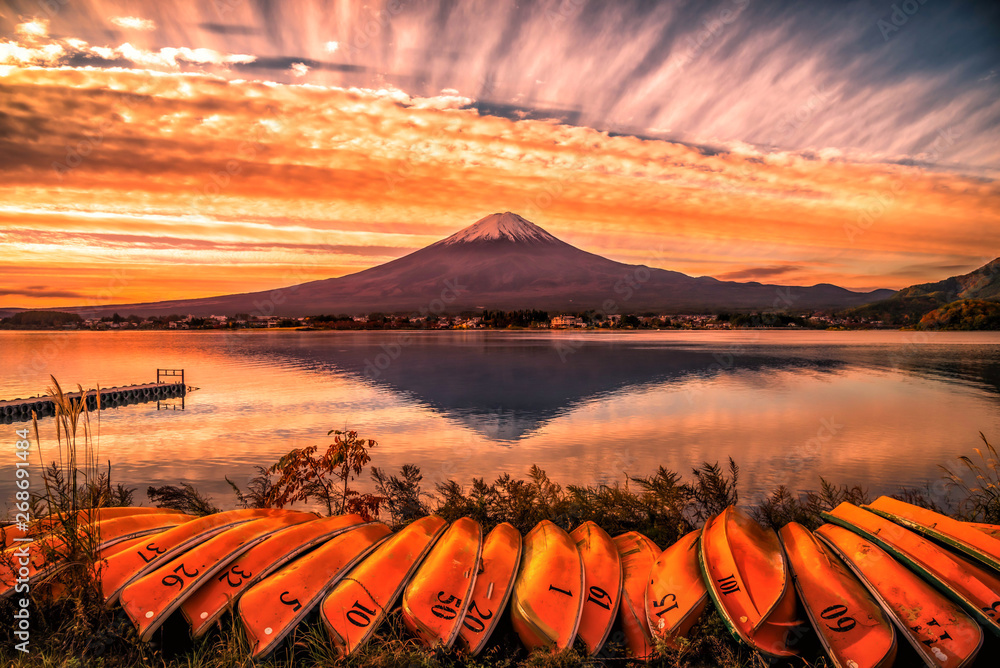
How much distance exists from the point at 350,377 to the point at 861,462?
33.7 meters

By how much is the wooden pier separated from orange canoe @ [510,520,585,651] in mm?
25760

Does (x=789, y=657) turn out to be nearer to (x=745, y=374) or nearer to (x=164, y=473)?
(x=164, y=473)

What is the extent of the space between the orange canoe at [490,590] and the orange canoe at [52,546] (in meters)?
3.37

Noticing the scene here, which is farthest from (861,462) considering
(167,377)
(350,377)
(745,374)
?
(167,377)

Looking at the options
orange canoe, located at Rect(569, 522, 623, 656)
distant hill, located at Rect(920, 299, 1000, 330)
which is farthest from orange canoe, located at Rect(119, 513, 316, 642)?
distant hill, located at Rect(920, 299, 1000, 330)

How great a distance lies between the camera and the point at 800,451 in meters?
17.1

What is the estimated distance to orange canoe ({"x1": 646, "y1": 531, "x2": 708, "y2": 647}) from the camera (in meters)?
4.88

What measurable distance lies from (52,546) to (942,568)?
8.66 meters

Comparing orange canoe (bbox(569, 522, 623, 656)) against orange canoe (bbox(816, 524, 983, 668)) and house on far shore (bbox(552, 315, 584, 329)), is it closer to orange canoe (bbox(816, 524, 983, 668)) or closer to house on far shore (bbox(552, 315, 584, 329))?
orange canoe (bbox(816, 524, 983, 668))

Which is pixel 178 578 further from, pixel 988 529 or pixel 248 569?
pixel 988 529

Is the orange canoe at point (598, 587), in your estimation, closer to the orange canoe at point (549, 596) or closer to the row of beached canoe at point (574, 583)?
the row of beached canoe at point (574, 583)

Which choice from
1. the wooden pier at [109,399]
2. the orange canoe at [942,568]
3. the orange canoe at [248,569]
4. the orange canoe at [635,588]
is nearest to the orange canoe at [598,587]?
the orange canoe at [635,588]

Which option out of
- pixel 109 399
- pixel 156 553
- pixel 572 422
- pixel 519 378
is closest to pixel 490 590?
pixel 156 553

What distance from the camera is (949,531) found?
561 centimetres
